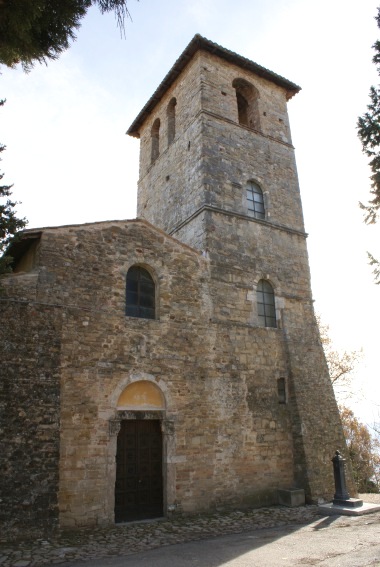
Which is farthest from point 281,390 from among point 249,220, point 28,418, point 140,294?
point 28,418

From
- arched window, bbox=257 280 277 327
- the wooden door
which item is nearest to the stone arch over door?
the wooden door

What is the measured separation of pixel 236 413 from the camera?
1095cm

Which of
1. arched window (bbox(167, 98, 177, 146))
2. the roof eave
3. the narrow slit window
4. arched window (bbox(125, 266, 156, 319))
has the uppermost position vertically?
the roof eave

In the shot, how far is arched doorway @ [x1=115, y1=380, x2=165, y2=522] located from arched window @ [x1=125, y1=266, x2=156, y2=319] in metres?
1.75

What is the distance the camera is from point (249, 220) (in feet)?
43.8

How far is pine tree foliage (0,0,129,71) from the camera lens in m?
5.66

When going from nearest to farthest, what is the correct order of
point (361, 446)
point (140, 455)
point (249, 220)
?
1. point (140, 455)
2. point (249, 220)
3. point (361, 446)

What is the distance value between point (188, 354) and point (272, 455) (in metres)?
3.63

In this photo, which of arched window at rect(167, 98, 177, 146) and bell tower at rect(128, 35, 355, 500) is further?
arched window at rect(167, 98, 177, 146)

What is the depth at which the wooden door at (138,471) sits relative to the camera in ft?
30.1

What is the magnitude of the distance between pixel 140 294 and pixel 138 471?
418 centimetres

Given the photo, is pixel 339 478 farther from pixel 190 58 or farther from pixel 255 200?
pixel 190 58

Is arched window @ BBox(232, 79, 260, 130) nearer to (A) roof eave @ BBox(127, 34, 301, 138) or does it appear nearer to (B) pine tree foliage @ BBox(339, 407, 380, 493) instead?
(A) roof eave @ BBox(127, 34, 301, 138)

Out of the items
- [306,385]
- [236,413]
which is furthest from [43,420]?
[306,385]
